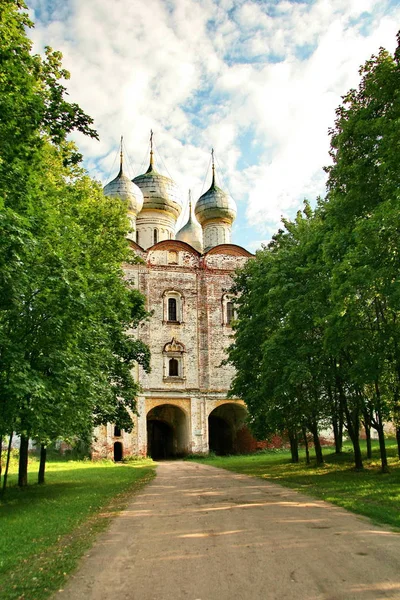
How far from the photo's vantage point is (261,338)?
22219 millimetres

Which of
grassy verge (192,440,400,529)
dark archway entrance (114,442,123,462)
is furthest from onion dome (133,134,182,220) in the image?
grassy verge (192,440,400,529)

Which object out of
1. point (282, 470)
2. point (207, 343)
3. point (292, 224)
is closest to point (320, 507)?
point (282, 470)

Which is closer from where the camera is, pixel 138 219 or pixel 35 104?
pixel 35 104

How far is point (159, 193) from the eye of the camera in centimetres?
4325

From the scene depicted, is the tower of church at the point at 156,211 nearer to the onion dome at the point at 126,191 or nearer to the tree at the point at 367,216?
the onion dome at the point at 126,191

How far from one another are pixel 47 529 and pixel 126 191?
34470 mm

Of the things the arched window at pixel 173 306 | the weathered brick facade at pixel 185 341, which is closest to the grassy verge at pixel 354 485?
the weathered brick facade at pixel 185 341

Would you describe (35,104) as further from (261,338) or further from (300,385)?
(261,338)

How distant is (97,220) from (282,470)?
11612 mm

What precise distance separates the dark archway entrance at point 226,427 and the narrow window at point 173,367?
16.1ft

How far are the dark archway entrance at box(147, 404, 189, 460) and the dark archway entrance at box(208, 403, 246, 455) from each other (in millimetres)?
2690

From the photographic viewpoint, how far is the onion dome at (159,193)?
1690 inches

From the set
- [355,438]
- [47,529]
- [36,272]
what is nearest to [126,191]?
Result: [355,438]

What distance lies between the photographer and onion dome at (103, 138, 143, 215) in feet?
134
